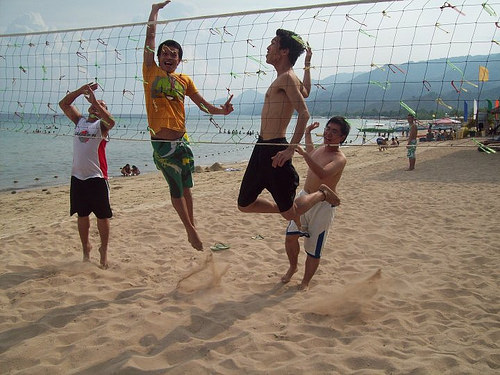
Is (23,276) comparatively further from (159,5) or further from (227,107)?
(159,5)

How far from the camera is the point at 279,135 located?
10.1 ft

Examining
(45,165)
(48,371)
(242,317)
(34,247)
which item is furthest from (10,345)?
(45,165)

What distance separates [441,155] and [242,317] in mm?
12297

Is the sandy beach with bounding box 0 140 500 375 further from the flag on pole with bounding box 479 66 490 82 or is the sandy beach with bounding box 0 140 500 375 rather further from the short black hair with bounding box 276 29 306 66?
the short black hair with bounding box 276 29 306 66

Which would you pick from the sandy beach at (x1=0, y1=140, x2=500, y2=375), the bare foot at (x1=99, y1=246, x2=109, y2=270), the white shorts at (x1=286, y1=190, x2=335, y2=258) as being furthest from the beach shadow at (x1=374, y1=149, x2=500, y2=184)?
the bare foot at (x1=99, y1=246, x2=109, y2=270)

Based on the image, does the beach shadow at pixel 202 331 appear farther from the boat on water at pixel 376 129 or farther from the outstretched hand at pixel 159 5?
the outstretched hand at pixel 159 5

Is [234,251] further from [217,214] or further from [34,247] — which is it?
[34,247]

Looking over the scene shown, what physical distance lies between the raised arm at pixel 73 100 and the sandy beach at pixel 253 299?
5.09ft

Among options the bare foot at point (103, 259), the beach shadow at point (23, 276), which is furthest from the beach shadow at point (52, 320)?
the beach shadow at point (23, 276)

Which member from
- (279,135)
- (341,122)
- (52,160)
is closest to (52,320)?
(279,135)

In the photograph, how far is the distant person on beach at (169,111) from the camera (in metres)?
3.35

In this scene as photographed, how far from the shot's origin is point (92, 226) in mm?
5438

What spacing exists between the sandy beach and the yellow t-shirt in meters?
A: 1.32

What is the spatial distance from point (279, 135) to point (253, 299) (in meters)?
1.41
